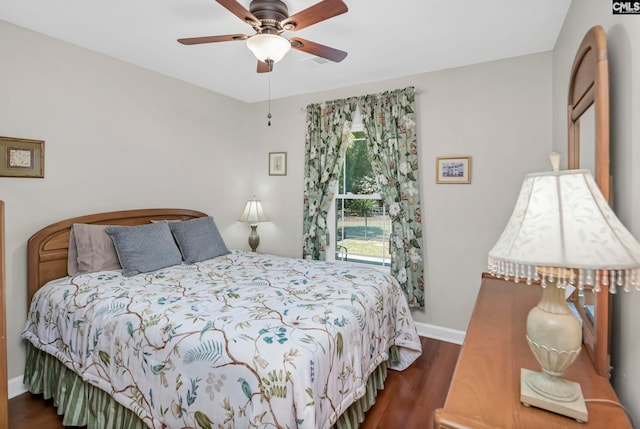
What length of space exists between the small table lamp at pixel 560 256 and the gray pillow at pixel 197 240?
2.65 m

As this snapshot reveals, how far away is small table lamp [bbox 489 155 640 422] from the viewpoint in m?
0.74

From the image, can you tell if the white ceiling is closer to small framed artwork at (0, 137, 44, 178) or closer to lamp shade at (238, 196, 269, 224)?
small framed artwork at (0, 137, 44, 178)

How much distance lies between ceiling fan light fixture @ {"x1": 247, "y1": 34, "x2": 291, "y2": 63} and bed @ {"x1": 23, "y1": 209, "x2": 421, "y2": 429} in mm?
1514

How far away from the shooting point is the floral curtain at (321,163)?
3.62 metres

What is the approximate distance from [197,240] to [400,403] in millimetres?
2186

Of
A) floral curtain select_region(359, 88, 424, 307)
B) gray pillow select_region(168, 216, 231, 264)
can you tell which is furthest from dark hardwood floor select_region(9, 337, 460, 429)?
gray pillow select_region(168, 216, 231, 264)

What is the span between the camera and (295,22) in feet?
5.97

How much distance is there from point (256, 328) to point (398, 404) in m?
1.30

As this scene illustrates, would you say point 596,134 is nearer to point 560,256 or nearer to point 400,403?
point 560,256

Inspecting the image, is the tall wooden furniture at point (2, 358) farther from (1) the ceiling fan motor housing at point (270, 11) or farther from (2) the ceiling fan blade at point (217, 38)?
(1) the ceiling fan motor housing at point (270, 11)

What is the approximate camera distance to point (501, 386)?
0.96 m

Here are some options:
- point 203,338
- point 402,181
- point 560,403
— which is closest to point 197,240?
point 203,338

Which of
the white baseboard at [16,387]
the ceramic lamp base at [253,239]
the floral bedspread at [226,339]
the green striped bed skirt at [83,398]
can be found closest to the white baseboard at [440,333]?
the floral bedspread at [226,339]

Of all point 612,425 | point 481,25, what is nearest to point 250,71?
point 481,25
